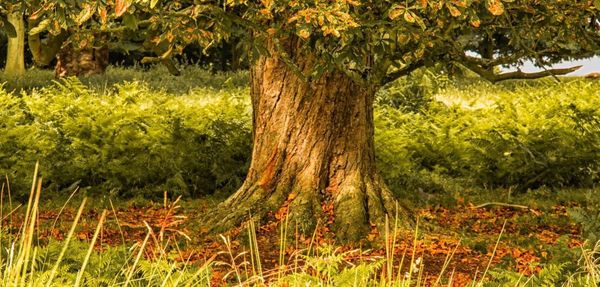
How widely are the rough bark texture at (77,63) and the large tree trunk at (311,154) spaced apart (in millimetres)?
13664

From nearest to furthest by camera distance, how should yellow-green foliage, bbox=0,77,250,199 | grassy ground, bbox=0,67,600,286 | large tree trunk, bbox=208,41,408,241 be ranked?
large tree trunk, bbox=208,41,408,241
grassy ground, bbox=0,67,600,286
yellow-green foliage, bbox=0,77,250,199

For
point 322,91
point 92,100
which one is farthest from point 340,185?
point 92,100

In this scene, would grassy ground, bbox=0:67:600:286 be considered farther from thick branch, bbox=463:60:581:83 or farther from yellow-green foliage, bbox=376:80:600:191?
thick branch, bbox=463:60:581:83

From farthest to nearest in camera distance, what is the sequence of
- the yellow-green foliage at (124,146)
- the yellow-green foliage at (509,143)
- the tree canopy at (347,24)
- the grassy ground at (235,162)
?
1. the yellow-green foliage at (509,143)
2. the yellow-green foliage at (124,146)
3. the grassy ground at (235,162)
4. the tree canopy at (347,24)

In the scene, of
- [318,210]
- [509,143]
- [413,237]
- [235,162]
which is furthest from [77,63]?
[413,237]

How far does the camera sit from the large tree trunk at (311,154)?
24.8 ft

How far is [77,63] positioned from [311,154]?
14473mm

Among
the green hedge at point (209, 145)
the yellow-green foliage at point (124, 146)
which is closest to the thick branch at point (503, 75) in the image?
the green hedge at point (209, 145)

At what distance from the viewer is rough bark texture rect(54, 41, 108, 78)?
2072cm

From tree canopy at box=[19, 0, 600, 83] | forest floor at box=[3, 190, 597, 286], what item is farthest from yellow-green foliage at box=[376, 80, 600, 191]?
tree canopy at box=[19, 0, 600, 83]

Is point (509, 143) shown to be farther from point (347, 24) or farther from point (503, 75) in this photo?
point (347, 24)

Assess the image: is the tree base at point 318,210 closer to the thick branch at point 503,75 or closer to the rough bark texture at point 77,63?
the thick branch at point 503,75

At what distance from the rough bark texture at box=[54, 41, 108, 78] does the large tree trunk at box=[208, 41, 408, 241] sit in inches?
538

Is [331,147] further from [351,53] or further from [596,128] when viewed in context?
[596,128]
